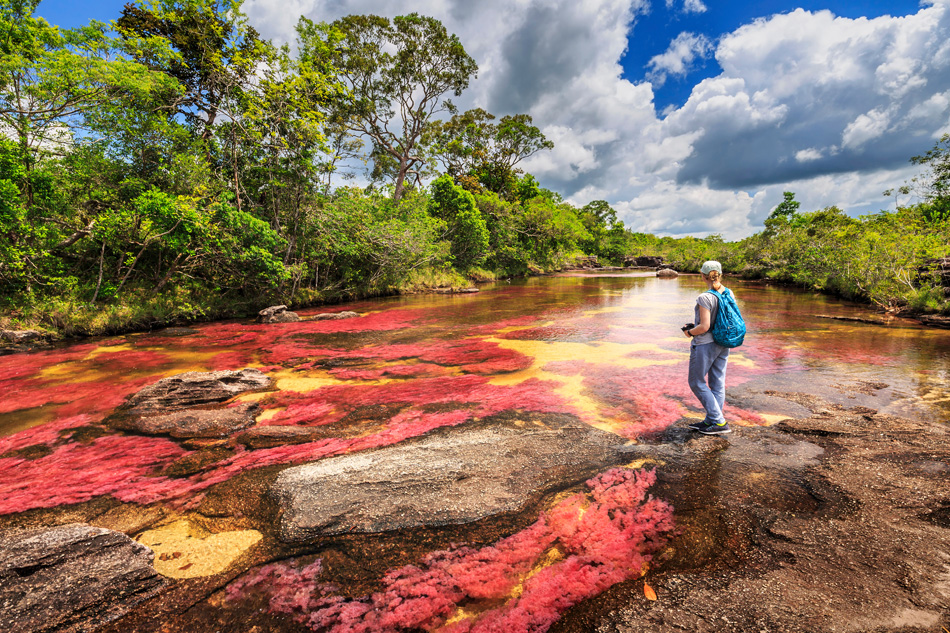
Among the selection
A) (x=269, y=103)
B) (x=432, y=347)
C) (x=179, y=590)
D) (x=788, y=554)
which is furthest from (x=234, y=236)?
(x=788, y=554)

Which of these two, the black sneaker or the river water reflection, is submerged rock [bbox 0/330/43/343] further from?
the black sneaker

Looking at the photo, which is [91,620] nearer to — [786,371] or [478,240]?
[786,371]

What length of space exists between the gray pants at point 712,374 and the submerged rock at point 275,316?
1390 cm

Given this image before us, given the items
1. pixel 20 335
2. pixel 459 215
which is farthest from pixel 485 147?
pixel 20 335

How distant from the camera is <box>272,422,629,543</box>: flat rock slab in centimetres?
307

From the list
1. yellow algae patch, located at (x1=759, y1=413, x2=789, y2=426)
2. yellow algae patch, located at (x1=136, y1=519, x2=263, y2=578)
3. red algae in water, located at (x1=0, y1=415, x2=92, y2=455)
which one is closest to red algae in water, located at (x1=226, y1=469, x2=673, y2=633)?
yellow algae patch, located at (x1=136, y1=519, x2=263, y2=578)

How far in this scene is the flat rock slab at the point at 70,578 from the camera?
2.10m

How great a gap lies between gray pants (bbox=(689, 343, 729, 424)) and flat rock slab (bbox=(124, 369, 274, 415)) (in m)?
7.35

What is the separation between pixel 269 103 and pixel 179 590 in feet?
58.7

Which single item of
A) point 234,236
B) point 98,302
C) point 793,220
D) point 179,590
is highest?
point 793,220

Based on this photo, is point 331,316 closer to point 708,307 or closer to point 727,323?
point 708,307

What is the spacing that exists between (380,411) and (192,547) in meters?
2.93

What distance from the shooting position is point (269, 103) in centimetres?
1496

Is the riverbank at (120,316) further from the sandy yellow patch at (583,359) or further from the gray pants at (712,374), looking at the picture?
the gray pants at (712,374)
